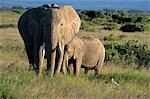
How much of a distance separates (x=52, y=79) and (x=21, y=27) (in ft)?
16.5

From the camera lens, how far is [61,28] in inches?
549

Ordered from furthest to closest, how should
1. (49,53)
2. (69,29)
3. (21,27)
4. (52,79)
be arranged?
(21,27)
(69,29)
(49,53)
(52,79)

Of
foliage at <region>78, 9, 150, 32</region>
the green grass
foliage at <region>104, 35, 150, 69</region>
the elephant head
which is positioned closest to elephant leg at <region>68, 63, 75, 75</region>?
the elephant head

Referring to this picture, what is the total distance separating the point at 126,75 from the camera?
15289 mm

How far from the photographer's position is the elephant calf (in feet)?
49.9

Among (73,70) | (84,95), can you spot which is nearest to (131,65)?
(73,70)

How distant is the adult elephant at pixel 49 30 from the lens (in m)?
13.4

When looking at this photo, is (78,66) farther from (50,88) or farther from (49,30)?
(50,88)

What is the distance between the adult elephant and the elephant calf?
1.26 feet

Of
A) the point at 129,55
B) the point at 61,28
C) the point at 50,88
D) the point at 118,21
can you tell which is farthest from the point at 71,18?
the point at 118,21

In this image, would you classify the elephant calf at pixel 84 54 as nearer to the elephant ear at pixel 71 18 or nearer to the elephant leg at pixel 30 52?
the elephant ear at pixel 71 18

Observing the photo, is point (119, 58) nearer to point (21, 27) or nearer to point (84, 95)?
point (21, 27)

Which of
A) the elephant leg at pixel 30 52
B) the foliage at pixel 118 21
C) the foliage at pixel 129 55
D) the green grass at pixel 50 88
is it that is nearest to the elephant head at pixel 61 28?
the elephant leg at pixel 30 52

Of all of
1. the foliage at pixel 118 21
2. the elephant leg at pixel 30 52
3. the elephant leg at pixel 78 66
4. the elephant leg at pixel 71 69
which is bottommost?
the foliage at pixel 118 21
